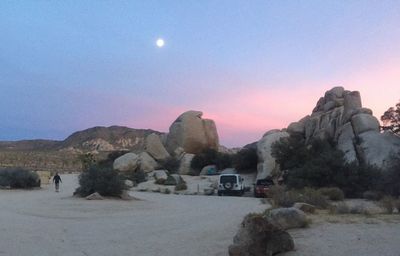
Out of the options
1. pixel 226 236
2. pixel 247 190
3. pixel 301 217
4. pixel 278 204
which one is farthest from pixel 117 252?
pixel 247 190

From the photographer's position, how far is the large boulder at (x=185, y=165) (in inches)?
2906

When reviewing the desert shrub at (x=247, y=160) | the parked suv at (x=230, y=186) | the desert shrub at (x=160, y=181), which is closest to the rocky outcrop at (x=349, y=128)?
the desert shrub at (x=247, y=160)

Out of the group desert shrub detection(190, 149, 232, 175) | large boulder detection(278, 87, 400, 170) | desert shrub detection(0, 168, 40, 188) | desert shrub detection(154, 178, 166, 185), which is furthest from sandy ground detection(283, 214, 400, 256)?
desert shrub detection(190, 149, 232, 175)

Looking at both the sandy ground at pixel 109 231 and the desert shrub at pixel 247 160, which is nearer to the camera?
the sandy ground at pixel 109 231

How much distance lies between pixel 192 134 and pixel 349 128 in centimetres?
3780

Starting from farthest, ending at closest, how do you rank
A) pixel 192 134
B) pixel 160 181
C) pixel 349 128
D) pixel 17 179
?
pixel 192 134 → pixel 160 181 → pixel 17 179 → pixel 349 128

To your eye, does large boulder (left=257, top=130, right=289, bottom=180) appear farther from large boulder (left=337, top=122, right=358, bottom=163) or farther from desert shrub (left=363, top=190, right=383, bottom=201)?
desert shrub (left=363, top=190, right=383, bottom=201)

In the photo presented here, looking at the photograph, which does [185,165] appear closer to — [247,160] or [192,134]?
[192,134]

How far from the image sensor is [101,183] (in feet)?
115

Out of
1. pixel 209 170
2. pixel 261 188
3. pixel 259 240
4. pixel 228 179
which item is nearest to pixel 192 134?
pixel 209 170

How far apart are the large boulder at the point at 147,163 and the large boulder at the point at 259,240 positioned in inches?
2528

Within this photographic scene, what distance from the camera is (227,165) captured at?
7069 cm

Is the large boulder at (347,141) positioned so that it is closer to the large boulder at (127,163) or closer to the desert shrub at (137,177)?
the desert shrub at (137,177)

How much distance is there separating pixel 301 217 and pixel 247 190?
3477cm
